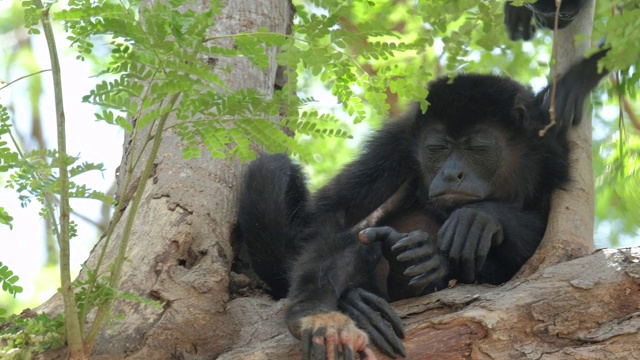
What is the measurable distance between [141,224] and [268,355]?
1.68m

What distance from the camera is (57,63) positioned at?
4035mm

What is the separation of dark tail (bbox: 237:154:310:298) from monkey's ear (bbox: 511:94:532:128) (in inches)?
76.4

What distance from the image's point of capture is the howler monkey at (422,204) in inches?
214

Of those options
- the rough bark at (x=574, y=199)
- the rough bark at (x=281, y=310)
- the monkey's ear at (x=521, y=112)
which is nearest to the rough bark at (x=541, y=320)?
the rough bark at (x=281, y=310)

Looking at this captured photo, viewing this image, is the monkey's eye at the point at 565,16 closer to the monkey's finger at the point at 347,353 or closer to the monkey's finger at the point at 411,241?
the monkey's finger at the point at 411,241

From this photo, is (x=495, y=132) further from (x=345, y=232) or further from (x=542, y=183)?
(x=345, y=232)

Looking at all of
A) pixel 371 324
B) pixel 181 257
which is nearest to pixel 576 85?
pixel 371 324

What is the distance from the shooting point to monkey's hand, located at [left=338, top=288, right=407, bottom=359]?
4.55m

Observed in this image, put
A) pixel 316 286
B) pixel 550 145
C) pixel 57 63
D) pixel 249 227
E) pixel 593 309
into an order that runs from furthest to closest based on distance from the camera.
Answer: pixel 550 145
pixel 249 227
pixel 316 286
pixel 593 309
pixel 57 63

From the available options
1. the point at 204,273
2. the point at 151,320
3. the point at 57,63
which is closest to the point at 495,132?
the point at 204,273

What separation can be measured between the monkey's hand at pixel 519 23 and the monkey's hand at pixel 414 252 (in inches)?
85.1

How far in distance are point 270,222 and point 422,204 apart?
1.34 metres

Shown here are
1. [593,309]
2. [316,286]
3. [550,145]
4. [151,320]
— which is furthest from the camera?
[550,145]

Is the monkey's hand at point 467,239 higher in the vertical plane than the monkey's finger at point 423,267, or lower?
higher
